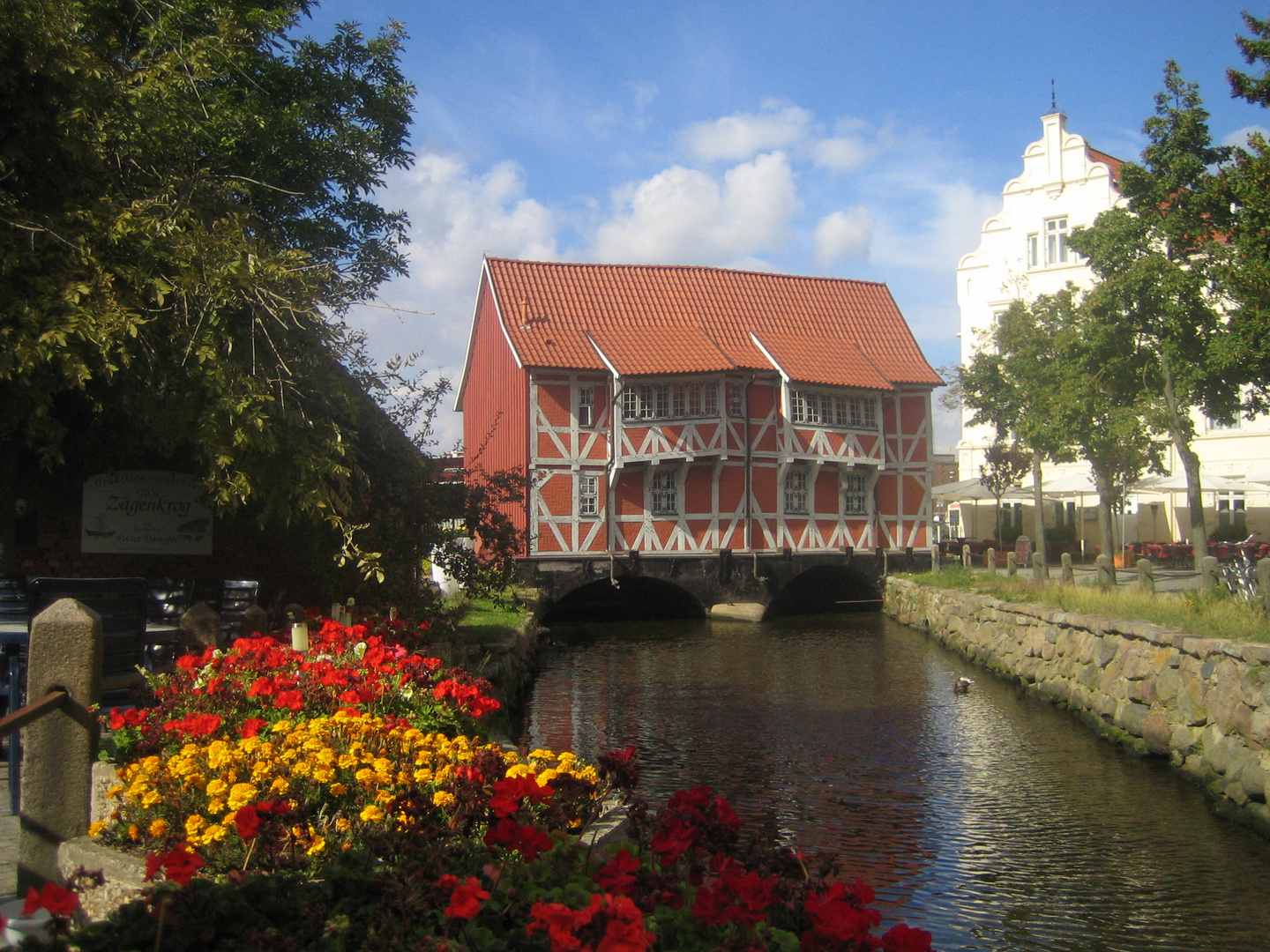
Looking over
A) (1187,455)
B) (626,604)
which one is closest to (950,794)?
(1187,455)

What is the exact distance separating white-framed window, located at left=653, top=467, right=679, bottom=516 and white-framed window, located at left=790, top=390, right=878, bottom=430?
353 cm

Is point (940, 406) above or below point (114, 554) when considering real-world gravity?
above

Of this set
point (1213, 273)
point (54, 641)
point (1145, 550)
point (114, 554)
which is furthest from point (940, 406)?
point (54, 641)

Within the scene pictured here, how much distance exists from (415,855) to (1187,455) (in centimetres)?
1659

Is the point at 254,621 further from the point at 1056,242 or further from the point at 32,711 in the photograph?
the point at 1056,242

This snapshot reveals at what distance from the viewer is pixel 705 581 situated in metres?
27.2

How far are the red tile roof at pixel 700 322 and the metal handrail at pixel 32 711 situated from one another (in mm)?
22452

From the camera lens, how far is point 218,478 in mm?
7668

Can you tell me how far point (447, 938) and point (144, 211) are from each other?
6.55 meters

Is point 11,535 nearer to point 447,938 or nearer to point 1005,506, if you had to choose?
point 447,938

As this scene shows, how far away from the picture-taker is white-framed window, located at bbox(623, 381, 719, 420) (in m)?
27.2

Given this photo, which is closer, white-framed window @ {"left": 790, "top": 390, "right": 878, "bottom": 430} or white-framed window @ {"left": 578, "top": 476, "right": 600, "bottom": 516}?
white-framed window @ {"left": 578, "top": 476, "right": 600, "bottom": 516}

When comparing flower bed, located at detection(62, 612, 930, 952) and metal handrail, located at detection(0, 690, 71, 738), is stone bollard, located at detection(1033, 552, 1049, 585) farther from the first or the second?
metal handrail, located at detection(0, 690, 71, 738)

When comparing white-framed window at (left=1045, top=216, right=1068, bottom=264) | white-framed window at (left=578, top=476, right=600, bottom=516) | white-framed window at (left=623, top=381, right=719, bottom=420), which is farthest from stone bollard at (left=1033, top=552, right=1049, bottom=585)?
white-framed window at (left=1045, top=216, right=1068, bottom=264)
